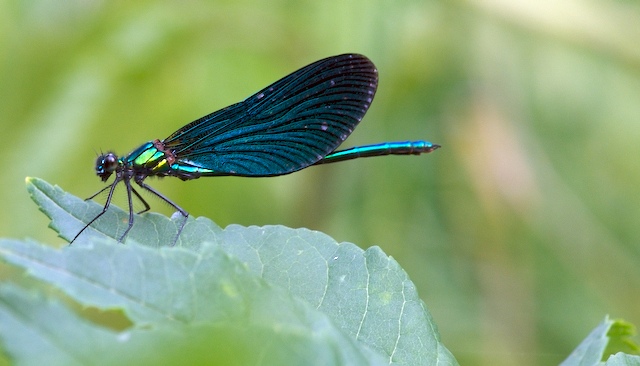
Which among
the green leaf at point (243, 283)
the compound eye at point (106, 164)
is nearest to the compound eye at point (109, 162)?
the compound eye at point (106, 164)

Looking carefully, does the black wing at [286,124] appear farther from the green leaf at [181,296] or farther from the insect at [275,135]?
the green leaf at [181,296]

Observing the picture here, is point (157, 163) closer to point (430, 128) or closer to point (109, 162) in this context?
point (109, 162)

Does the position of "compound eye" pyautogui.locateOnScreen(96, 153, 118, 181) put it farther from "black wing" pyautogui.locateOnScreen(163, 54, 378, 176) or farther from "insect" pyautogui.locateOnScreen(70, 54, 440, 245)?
"black wing" pyautogui.locateOnScreen(163, 54, 378, 176)

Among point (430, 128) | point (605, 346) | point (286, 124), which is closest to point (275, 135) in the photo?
point (286, 124)

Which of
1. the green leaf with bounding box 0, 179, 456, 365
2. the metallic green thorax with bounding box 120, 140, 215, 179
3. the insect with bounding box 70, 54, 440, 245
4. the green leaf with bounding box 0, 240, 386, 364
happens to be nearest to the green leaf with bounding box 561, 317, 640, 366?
the green leaf with bounding box 0, 179, 456, 365

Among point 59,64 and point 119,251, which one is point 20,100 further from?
point 119,251
